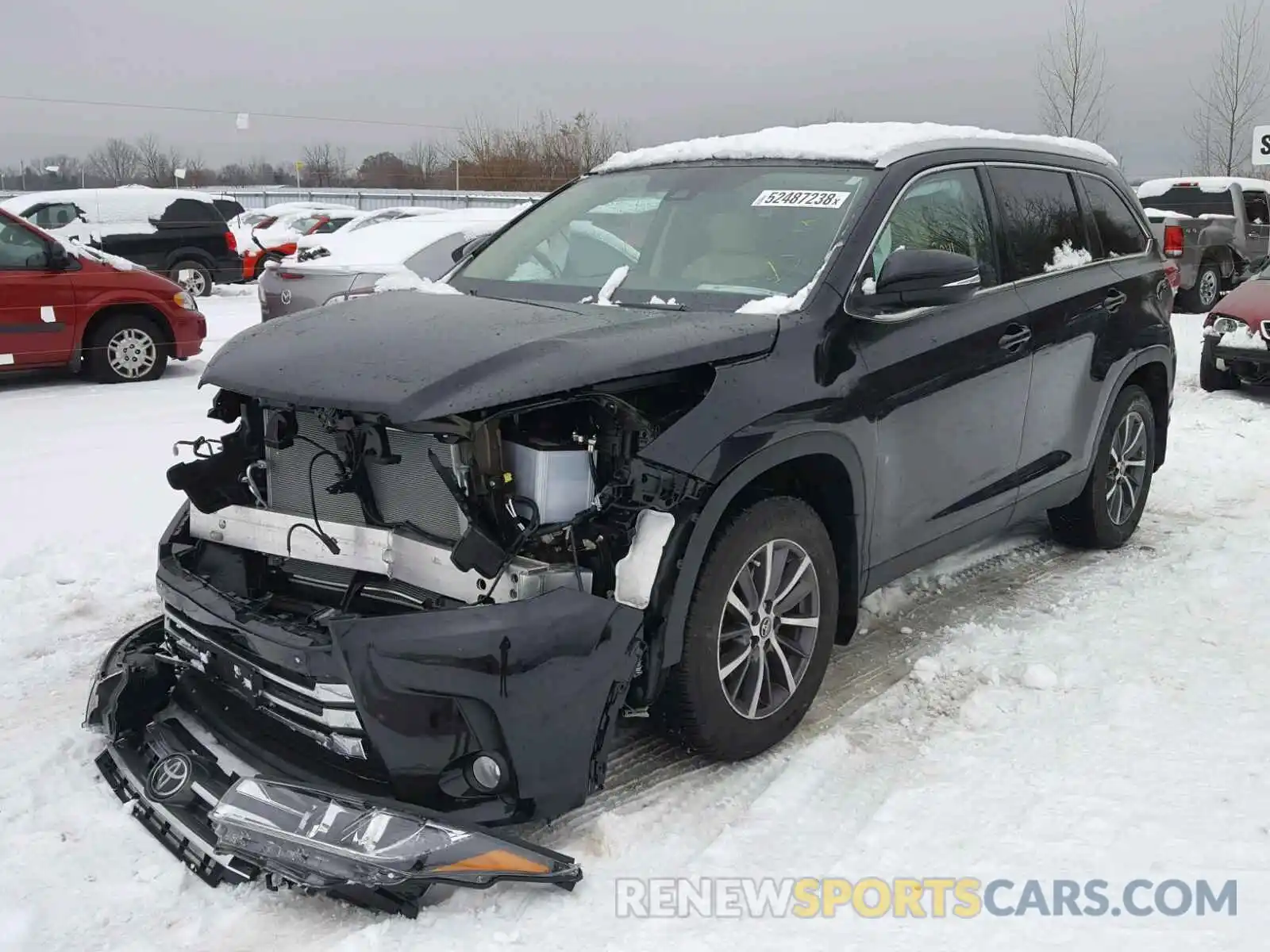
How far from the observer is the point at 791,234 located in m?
3.88

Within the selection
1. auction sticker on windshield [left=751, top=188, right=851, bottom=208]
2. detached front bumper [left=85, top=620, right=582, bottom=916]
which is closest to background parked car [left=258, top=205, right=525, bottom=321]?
auction sticker on windshield [left=751, top=188, right=851, bottom=208]

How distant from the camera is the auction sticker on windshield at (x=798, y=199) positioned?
3924 millimetres

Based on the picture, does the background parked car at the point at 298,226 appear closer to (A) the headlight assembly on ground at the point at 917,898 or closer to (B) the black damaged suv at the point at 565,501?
(B) the black damaged suv at the point at 565,501

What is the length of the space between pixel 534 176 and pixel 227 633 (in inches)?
1559

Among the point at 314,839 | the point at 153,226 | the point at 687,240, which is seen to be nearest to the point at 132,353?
the point at 687,240

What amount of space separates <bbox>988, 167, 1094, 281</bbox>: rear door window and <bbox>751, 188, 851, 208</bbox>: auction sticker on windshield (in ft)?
3.18

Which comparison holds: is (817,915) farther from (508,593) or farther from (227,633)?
(227,633)

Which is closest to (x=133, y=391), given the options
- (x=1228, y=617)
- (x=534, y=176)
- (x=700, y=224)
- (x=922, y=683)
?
(x=700, y=224)

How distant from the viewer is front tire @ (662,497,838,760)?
315 centimetres

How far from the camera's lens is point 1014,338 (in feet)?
14.4

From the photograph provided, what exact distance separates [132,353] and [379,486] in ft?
27.4

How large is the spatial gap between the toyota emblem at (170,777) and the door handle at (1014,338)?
10.6 feet

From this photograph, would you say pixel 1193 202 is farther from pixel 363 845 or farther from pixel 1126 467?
pixel 363 845

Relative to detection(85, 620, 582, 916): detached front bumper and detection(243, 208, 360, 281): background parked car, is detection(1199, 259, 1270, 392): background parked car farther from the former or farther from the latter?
detection(243, 208, 360, 281): background parked car
